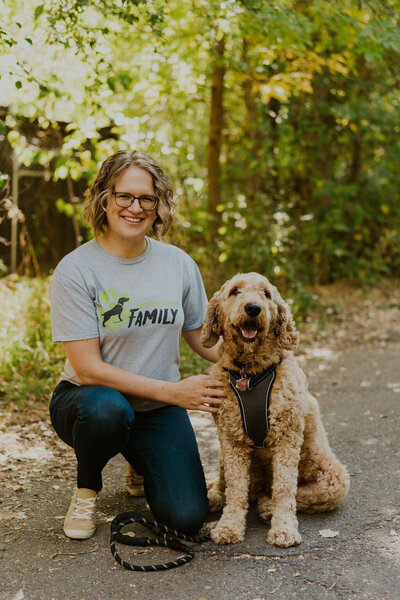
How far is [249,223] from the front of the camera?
809 centimetres

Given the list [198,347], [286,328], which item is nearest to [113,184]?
[198,347]

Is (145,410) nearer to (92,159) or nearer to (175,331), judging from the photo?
(175,331)

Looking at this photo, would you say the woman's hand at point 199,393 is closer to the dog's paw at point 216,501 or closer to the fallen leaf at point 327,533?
the dog's paw at point 216,501

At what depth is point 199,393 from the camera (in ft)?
9.27

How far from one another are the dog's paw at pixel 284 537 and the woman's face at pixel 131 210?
1548 millimetres

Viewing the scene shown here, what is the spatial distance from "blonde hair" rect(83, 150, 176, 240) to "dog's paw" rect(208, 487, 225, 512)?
4.83 feet

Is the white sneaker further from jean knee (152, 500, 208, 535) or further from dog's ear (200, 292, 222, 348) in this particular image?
dog's ear (200, 292, 222, 348)

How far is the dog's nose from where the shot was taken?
2627mm

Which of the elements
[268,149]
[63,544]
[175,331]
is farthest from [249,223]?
[63,544]

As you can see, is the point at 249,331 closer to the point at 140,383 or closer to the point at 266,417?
the point at 266,417

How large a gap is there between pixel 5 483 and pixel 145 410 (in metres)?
1.01

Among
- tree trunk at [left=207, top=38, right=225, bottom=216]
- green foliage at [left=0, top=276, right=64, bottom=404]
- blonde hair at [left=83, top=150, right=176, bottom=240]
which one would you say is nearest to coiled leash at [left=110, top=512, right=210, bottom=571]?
blonde hair at [left=83, top=150, right=176, bottom=240]

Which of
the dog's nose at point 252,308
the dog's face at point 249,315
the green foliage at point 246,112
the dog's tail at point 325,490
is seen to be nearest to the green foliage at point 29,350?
the green foliage at point 246,112

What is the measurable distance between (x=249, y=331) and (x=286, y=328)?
0.69ft
